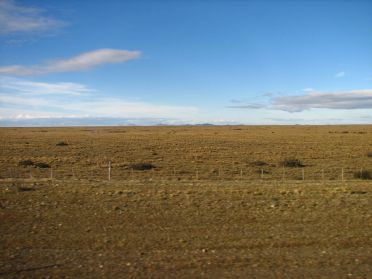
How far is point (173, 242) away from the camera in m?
8.73

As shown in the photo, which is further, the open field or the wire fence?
the wire fence

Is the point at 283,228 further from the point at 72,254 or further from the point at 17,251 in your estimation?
the point at 17,251

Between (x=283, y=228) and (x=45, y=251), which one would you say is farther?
(x=283, y=228)

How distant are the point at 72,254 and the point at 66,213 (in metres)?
4.01

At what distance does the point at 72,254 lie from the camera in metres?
7.80

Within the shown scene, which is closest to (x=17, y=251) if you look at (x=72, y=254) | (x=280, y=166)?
(x=72, y=254)

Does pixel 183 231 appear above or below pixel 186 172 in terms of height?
above

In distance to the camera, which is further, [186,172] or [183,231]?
[186,172]

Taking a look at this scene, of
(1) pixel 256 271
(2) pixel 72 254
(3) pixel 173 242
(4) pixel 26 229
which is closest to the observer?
(1) pixel 256 271

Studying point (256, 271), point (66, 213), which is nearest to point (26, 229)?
point (66, 213)

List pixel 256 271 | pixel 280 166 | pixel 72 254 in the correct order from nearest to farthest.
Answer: pixel 256 271 < pixel 72 254 < pixel 280 166

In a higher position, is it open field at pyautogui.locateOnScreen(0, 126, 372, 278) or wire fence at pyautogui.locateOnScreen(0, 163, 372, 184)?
open field at pyautogui.locateOnScreen(0, 126, 372, 278)

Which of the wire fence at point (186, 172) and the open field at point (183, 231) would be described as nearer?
the open field at point (183, 231)

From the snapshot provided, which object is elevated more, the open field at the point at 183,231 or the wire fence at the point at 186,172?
the open field at the point at 183,231
